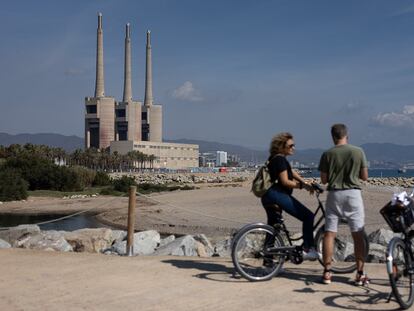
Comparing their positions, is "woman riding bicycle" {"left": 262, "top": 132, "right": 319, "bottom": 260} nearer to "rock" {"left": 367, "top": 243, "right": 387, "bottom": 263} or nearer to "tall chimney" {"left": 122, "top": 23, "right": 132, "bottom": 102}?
"rock" {"left": 367, "top": 243, "right": 387, "bottom": 263}

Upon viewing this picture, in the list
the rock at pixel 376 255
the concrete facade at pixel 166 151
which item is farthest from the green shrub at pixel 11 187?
the concrete facade at pixel 166 151

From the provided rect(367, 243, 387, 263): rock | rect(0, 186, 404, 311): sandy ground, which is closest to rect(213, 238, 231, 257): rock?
rect(367, 243, 387, 263): rock

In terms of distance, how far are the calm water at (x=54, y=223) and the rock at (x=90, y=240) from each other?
13.9 m

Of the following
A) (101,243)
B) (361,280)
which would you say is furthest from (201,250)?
(361,280)

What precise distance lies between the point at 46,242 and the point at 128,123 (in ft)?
471

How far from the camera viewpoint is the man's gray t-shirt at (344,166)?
6.89 metres

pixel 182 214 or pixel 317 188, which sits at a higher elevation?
pixel 317 188

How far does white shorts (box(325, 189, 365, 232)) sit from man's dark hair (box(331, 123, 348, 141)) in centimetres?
70

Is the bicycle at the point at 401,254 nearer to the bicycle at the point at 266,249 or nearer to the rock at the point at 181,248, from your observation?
the bicycle at the point at 266,249

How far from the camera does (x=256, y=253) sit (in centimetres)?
777

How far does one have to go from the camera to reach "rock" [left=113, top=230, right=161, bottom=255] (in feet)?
44.4

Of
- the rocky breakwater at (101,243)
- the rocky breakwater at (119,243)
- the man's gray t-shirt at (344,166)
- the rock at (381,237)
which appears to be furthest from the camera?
the rock at (381,237)

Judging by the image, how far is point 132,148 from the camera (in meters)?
144

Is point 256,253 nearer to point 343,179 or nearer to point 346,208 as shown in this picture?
point 346,208
